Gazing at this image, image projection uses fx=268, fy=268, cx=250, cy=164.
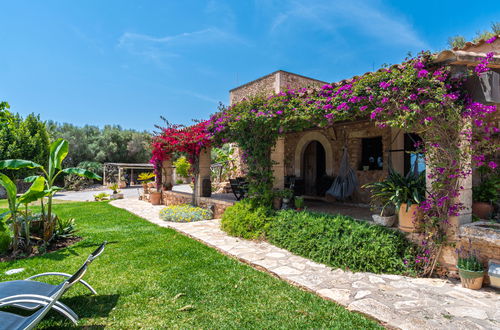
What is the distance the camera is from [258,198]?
6.39 m

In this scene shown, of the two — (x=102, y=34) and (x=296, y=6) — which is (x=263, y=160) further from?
(x=102, y=34)

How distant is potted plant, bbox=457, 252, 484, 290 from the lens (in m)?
3.33

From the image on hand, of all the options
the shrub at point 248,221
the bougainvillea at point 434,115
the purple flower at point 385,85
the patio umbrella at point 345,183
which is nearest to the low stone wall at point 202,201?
the shrub at point 248,221

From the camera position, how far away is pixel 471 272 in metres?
3.32

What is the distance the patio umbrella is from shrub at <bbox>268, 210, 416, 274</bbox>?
9.10 ft

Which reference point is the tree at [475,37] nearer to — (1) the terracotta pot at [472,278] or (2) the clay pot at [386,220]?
(2) the clay pot at [386,220]

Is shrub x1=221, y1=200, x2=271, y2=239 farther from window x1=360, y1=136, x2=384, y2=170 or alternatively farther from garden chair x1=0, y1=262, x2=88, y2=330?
window x1=360, y1=136, x2=384, y2=170

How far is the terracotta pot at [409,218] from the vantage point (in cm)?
391

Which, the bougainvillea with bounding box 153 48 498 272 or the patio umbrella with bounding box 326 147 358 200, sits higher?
the bougainvillea with bounding box 153 48 498 272

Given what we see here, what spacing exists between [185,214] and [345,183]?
4.76m

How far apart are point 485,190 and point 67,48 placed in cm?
1567

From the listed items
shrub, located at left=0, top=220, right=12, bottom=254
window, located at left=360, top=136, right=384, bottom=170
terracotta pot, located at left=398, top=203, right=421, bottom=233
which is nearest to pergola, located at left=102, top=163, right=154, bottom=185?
shrub, located at left=0, top=220, right=12, bottom=254

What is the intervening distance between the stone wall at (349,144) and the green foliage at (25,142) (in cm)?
1945

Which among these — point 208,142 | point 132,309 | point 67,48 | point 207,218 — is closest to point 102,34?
point 67,48
